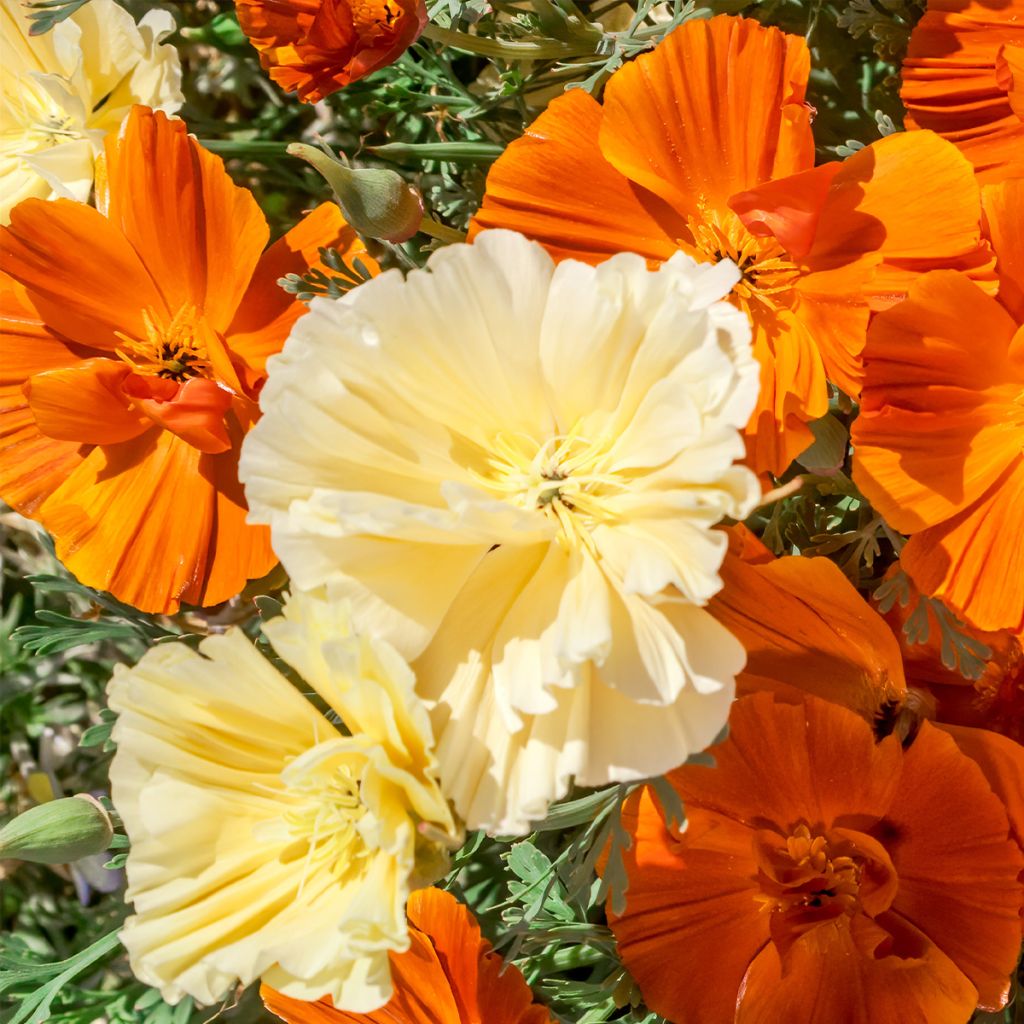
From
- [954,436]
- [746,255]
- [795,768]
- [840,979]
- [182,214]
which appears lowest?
[840,979]

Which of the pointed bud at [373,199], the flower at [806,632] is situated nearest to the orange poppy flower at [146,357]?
the pointed bud at [373,199]

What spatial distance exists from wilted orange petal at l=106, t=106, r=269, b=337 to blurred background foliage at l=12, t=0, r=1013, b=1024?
142 millimetres

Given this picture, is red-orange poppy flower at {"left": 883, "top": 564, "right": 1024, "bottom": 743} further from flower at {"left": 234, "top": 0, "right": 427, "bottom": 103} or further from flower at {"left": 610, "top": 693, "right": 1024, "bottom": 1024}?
flower at {"left": 234, "top": 0, "right": 427, "bottom": 103}

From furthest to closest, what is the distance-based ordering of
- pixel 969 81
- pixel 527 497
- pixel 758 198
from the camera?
pixel 969 81 < pixel 758 198 < pixel 527 497

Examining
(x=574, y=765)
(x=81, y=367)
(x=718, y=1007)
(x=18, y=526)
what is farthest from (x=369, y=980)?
(x=18, y=526)

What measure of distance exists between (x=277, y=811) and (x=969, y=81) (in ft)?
2.15

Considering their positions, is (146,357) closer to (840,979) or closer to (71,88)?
(71,88)

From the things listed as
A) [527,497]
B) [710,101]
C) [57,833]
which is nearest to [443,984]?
[57,833]

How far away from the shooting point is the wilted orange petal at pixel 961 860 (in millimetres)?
717

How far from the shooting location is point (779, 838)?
0.75m

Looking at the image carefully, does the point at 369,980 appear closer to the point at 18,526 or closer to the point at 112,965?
the point at 112,965

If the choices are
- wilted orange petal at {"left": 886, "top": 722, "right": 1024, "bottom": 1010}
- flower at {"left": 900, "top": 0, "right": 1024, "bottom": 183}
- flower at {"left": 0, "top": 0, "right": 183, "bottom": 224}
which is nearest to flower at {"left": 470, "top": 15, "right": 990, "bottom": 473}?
flower at {"left": 900, "top": 0, "right": 1024, "bottom": 183}

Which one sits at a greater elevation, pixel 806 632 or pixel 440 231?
pixel 440 231

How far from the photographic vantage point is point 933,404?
2.47ft
